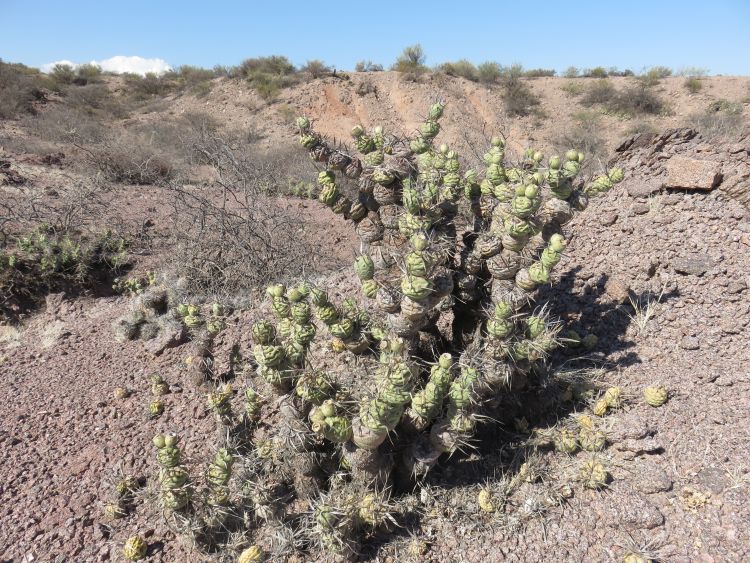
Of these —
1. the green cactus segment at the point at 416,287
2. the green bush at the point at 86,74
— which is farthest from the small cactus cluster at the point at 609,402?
the green bush at the point at 86,74

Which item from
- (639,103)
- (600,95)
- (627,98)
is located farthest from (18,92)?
(639,103)

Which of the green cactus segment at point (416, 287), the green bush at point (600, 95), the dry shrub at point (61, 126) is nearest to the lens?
the green cactus segment at point (416, 287)

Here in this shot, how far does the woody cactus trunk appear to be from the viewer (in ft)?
6.59

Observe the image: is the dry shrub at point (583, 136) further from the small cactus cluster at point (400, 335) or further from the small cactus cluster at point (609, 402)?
the small cactus cluster at point (400, 335)

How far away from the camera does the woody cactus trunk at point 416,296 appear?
2.01m

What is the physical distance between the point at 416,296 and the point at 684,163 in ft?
11.3

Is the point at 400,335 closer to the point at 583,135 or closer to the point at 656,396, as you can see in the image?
the point at 656,396

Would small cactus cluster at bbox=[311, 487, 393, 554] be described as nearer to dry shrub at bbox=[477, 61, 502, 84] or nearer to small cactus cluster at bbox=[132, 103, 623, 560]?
small cactus cluster at bbox=[132, 103, 623, 560]

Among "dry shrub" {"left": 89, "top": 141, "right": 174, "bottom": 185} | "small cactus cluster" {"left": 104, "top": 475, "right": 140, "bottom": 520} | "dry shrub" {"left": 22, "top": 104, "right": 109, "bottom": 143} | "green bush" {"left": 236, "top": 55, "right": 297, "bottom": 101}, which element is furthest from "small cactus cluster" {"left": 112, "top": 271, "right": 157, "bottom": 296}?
"green bush" {"left": 236, "top": 55, "right": 297, "bottom": 101}

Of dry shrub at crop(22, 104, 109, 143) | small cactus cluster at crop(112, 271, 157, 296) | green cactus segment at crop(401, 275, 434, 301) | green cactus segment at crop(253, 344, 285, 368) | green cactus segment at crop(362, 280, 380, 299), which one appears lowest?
small cactus cluster at crop(112, 271, 157, 296)

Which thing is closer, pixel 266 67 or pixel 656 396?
pixel 656 396

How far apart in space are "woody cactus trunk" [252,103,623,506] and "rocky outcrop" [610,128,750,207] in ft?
6.78

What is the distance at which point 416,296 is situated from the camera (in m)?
1.93

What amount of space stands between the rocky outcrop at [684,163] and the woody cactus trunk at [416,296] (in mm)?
2067
